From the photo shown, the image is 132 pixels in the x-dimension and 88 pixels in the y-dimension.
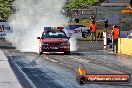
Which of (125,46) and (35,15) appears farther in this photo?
(35,15)

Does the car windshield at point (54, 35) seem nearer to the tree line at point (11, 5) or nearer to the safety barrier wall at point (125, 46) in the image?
the safety barrier wall at point (125, 46)

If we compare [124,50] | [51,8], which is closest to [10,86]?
[124,50]

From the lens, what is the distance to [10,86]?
1406 centimetres

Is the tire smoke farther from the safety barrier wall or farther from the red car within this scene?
the red car

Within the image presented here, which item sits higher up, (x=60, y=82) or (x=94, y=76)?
(x=94, y=76)

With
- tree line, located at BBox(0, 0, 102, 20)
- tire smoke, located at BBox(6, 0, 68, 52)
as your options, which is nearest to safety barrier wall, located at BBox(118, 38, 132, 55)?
tire smoke, located at BBox(6, 0, 68, 52)

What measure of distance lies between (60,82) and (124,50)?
18651 millimetres

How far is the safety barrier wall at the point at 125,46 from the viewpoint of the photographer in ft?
112

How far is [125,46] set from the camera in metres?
34.9

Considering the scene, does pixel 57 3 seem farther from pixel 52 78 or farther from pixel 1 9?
pixel 52 78

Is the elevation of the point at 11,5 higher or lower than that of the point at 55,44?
higher

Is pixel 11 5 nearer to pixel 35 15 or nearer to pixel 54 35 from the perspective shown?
pixel 35 15

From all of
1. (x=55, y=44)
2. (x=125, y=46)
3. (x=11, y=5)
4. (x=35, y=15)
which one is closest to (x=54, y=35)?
(x=55, y=44)

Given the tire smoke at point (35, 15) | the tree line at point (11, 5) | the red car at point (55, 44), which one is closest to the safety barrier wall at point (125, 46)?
the red car at point (55, 44)
